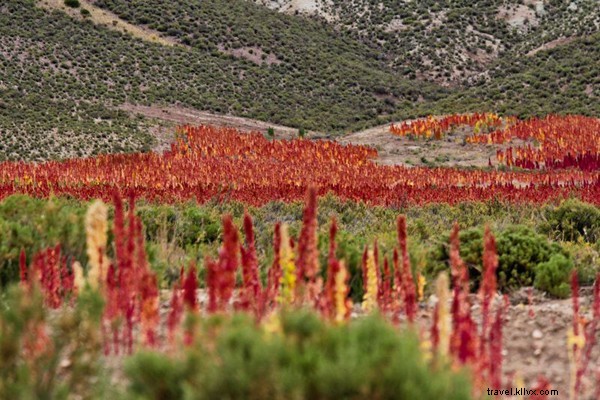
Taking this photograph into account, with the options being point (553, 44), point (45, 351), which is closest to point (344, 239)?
point (45, 351)

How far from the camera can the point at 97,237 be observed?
172 inches

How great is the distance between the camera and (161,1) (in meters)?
65.6

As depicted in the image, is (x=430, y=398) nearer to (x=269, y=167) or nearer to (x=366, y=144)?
(x=269, y=167)

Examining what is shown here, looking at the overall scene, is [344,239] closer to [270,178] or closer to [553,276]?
[553,276]

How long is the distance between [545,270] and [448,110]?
4181 centimetres

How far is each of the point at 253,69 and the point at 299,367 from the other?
2258 inches

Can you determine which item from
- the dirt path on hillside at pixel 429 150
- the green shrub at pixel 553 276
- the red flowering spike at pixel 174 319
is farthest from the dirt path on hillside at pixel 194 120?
the red flowering spike at pixel 174 319

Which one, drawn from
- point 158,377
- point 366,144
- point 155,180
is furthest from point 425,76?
point 158,377

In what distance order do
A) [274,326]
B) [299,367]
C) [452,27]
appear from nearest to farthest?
[299,367]
[274,326]
[452,27]

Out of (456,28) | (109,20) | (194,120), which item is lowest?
(194,120)

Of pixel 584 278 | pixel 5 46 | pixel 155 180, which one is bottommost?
pixel 584 278

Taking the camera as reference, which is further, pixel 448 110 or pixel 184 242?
pixel 448 110

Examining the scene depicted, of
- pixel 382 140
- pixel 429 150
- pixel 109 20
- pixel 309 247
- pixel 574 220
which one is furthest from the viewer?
pixel 109 20

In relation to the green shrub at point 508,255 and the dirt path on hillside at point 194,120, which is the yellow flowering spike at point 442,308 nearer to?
the green shrub at point 508,255
